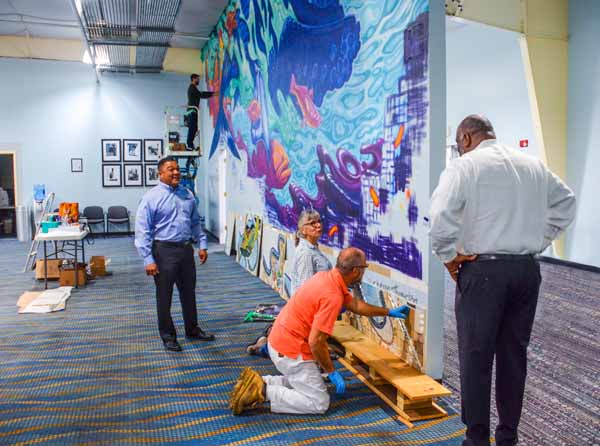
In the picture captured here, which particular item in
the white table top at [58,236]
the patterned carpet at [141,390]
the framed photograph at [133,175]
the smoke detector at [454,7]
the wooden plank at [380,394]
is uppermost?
the smoke detector at [454,7]

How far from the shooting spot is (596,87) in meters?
7.88

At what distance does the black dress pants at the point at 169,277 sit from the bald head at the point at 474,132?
2.81 meters

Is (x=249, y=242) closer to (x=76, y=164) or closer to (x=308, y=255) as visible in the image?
(x=308, y=255)

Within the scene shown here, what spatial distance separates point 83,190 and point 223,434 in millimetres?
11821

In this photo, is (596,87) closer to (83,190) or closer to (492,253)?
(492,253)

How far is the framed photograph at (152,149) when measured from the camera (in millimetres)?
14008

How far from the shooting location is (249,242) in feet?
27.9

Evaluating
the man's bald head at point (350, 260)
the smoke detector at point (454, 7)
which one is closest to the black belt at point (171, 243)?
the man's bald head at point (350, 260)

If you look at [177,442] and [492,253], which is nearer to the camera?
[492,253]

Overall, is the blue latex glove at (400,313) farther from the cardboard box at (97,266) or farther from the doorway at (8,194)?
the doorway at (8,194)

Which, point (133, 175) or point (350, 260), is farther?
point (133, 175)

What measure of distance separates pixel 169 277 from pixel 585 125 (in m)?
6.65

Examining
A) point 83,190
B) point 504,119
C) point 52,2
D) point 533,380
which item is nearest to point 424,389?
point 533,380

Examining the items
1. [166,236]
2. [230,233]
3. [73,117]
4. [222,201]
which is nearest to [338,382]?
[166,236]
